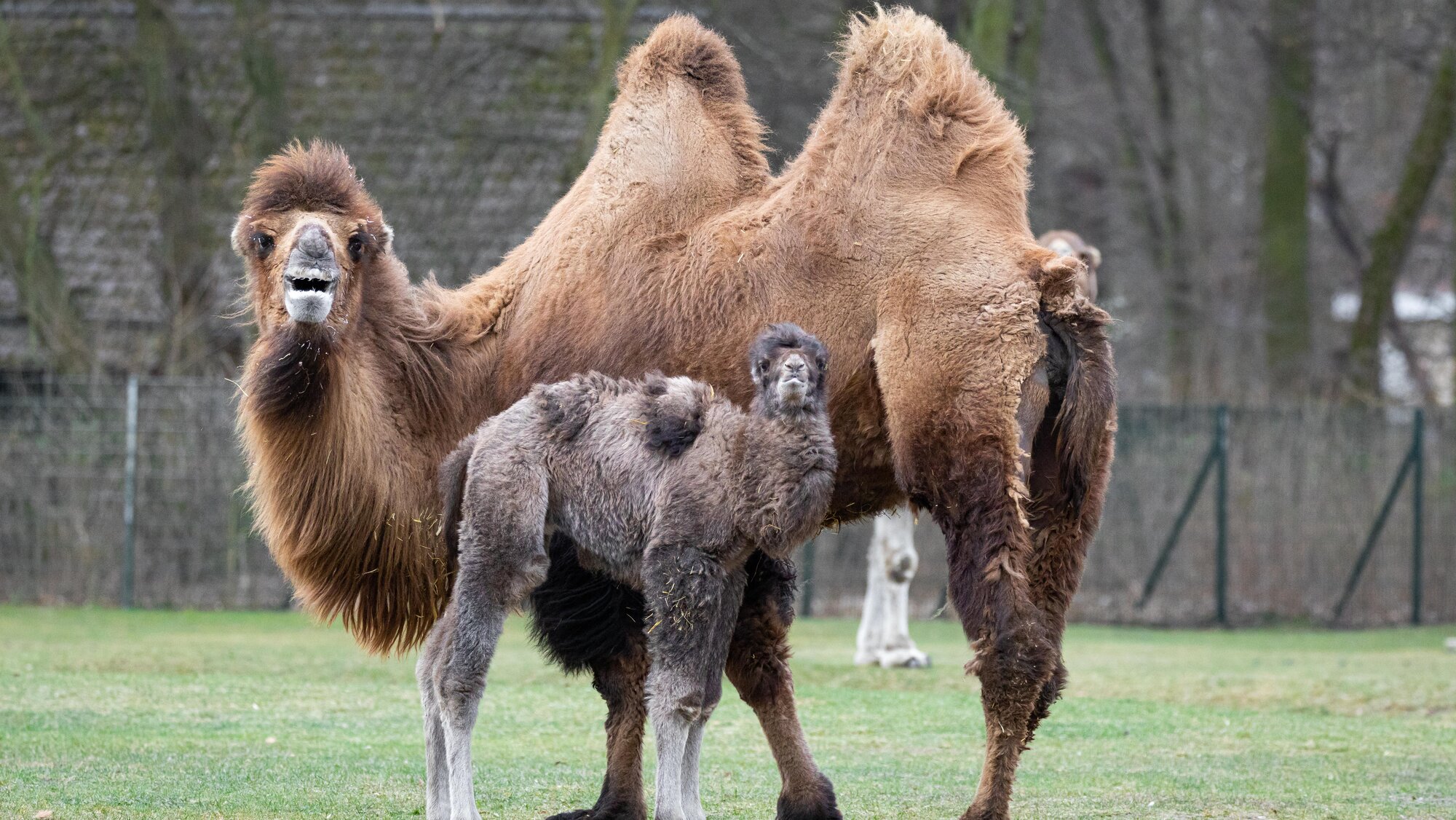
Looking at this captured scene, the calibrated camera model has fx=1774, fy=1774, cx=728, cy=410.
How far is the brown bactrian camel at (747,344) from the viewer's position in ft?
19.9

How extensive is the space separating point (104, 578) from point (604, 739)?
386 inches

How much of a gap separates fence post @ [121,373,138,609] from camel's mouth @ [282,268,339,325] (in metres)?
10.9

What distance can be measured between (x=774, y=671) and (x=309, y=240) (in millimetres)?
2157

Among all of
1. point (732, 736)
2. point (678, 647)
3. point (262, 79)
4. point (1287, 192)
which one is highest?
point (1287, 192)

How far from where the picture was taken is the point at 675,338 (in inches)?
258

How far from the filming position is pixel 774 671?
6.05 metres

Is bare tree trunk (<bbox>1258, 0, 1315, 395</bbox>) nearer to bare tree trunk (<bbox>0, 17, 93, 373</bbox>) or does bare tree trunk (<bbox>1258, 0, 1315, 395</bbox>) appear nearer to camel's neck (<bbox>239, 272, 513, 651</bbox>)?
bare tree trunk (<bbox>0, 17, 93, 373</bbox>)

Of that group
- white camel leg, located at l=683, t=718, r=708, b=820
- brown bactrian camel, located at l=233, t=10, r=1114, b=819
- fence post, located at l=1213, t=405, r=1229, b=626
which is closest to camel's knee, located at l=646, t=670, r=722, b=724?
white camel leg, located at l=683, t=718, r=708, b=820

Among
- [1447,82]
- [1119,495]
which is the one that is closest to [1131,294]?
[1447,82]

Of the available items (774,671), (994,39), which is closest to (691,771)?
(774,671)

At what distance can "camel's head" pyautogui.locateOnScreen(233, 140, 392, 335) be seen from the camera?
19.8ft

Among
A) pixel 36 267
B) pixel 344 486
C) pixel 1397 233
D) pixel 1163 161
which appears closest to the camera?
pixel 344 486

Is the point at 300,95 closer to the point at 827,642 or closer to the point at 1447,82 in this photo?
the point at 827,642

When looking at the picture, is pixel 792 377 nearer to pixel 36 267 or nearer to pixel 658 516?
pixel 658 516
